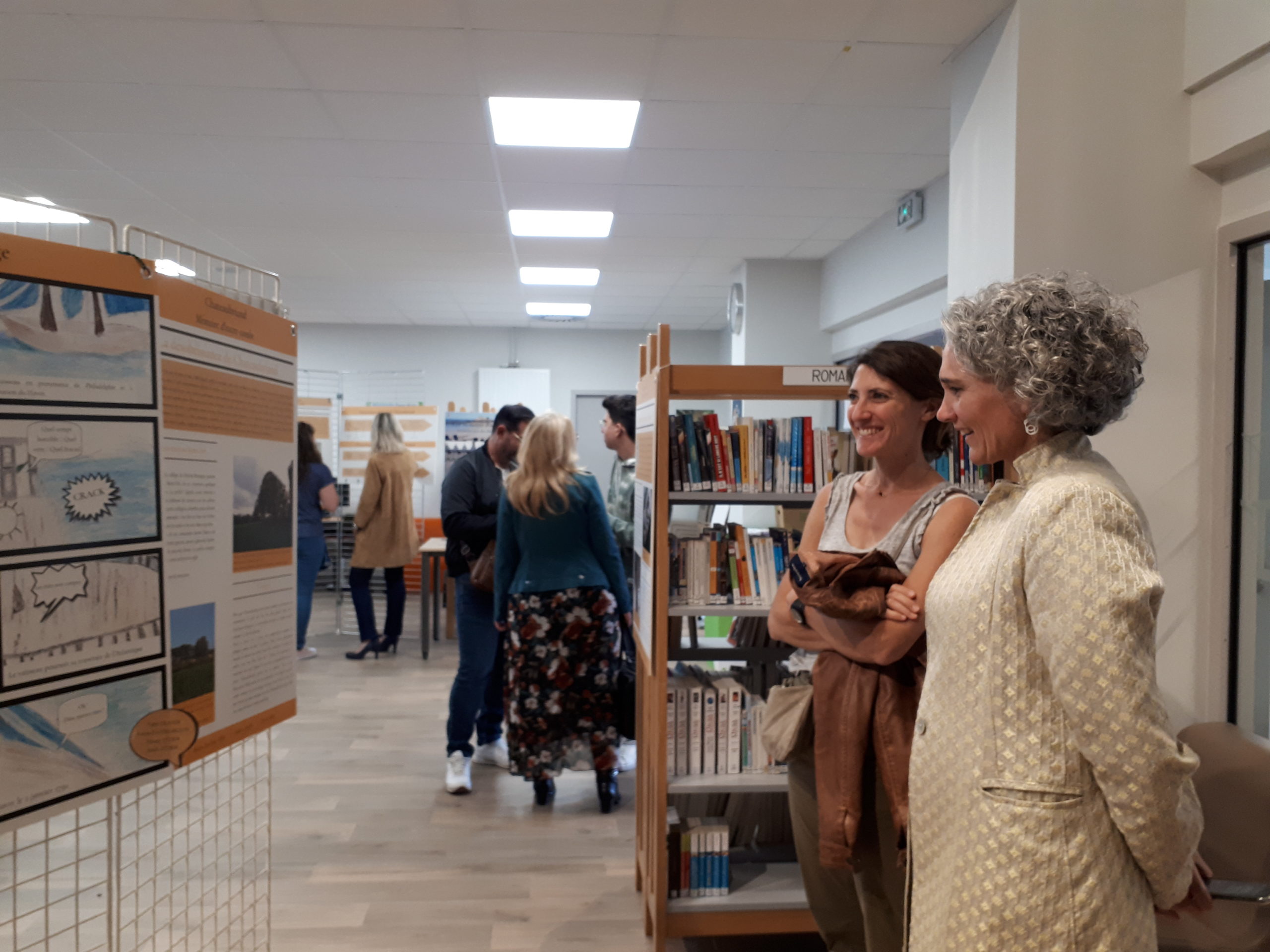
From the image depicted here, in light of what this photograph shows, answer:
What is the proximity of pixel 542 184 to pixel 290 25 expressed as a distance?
1906mm

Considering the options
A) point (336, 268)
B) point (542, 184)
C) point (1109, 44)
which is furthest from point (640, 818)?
point (336, 268)

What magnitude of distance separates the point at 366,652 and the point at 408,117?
12.8ft

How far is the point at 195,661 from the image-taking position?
1.64 metres

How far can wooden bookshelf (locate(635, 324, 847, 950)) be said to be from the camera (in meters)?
2.43

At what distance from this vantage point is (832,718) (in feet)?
5.78

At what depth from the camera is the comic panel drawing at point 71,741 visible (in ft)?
4.34

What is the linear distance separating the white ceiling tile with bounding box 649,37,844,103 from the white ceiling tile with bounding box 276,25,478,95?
2.42 ft

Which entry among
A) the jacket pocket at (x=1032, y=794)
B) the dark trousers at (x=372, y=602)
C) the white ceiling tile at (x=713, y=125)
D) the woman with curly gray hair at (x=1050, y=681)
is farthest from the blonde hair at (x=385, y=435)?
the jacket pocket at (x=1032, y=794)

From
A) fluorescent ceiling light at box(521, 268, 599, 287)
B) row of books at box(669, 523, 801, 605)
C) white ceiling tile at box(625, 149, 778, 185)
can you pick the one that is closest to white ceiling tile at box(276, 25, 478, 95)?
white ceiling tile at box(625, 149, 778, 185)

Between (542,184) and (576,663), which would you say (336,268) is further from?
(576,663)

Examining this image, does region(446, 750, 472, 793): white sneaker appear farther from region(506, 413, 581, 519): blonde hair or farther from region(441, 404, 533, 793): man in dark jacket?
region(506, 413, 581, 519): blonde hair

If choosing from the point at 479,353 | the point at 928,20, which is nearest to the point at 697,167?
the point at 928,20

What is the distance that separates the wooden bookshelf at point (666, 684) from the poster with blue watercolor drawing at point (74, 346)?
4.16 ft

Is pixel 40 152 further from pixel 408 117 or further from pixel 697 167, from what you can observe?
pixel 697 167
